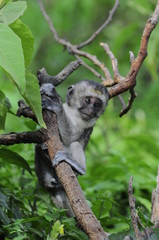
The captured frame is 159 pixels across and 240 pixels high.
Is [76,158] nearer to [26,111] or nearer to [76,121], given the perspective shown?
[76,121]

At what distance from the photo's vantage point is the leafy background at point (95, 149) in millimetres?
4648

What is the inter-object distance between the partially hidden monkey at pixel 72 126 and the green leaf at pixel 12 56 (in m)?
1.36

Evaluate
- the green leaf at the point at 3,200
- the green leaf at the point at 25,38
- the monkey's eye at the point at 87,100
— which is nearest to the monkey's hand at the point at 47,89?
the green leaf at the point at 25,38

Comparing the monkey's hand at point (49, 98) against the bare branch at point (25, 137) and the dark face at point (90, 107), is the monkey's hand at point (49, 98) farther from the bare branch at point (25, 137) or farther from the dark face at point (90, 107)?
the dark face at point (90, 107)

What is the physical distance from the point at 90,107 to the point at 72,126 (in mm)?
456

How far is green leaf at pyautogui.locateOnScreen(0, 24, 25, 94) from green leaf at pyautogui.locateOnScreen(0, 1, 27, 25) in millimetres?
159

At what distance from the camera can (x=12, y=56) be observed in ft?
12.0

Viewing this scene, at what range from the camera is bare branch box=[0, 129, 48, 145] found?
4.40 meters

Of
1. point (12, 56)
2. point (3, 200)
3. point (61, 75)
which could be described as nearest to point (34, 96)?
point (12, 56)

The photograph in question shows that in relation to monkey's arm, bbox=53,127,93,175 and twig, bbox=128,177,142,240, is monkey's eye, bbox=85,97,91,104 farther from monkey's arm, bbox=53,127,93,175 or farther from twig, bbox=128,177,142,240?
twig, bbox=128,177,142,240

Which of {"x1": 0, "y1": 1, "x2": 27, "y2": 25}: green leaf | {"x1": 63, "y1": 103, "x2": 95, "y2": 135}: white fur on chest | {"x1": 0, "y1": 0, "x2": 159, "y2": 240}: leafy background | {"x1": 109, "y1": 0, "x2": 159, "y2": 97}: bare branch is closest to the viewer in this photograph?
{"x1": 0, "y1": 1, "x2": 27, "y2": 25}: green leaf

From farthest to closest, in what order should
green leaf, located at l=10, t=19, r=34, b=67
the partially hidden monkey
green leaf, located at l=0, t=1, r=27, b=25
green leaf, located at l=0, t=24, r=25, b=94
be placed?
the partially hidden monkey, green leaf, located at l=10, t=19, r=34, b=67, green leaf, located at l=0, t=1, r=27, b=25, green leaf, located at l=0, t=24, r=25, b=94

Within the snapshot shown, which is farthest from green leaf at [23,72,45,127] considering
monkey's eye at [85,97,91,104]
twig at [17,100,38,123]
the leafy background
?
monkey's eye at [85,97,91,104]

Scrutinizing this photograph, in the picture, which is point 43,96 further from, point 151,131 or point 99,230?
point 151,131
